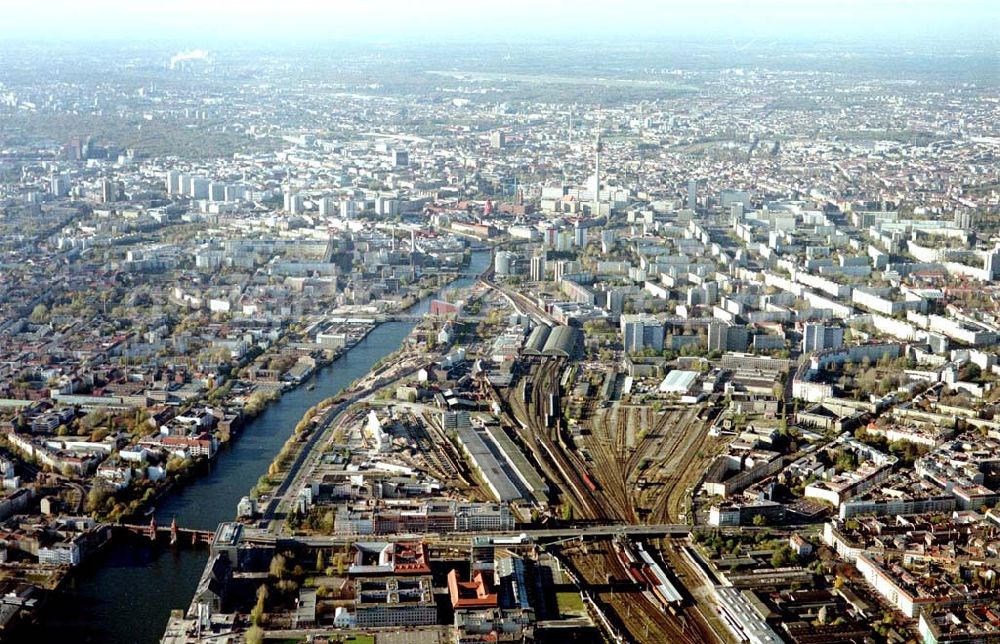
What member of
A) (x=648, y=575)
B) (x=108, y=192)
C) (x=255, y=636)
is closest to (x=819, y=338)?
(x=648, y=575)

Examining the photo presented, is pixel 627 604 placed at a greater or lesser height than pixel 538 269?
lesser

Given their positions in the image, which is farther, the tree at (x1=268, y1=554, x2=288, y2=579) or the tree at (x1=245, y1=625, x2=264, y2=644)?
the tree at (x1=268, y1=554, x2=288, y2=579)

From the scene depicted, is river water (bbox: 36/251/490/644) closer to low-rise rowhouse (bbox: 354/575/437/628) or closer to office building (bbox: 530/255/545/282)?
low-rise rowhouse (bbox: 354/575/437/628)

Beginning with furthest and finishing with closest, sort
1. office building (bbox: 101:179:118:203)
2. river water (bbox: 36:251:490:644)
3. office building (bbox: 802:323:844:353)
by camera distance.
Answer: office building (bbox: 101:179:118:203) < office building (bbox: 802:323:844:353) < river water (bbox: 36:251:490:644)

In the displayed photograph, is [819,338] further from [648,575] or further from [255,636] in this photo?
[255,636]

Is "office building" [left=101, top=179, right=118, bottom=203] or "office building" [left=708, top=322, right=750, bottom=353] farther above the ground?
"office building" [left=101, top=179, right=118, bottom=203]

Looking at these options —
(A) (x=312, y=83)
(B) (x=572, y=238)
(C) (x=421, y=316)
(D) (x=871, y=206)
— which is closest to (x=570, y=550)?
(C) (x=421, y=316)

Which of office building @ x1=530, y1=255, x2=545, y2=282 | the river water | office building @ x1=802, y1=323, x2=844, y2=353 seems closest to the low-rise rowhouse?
the river water

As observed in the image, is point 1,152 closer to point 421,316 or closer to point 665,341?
point 421,316
